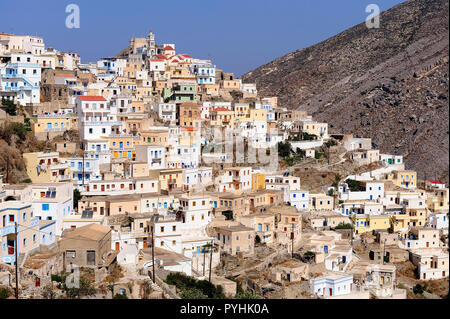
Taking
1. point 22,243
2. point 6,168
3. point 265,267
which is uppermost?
point 6,168

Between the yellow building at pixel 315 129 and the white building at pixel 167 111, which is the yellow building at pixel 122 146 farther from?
the yellow building at pixel 315 129

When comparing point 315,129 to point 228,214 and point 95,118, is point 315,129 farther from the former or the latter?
point 228,214

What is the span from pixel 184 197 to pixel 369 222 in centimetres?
764

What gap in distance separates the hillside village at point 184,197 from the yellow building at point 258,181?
89 mm

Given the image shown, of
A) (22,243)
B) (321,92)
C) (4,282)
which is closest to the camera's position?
(4,282)

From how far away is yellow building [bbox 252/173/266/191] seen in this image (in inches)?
977

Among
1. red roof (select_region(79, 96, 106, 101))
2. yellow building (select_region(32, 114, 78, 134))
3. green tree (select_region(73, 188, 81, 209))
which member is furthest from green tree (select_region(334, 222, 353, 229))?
yellow building (select_region(32, 114, 78, 134))

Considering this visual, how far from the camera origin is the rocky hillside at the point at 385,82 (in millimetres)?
41469

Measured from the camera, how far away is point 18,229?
51.8 ft

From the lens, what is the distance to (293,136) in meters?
31.0

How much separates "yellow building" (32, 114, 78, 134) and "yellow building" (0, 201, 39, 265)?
25.0ft

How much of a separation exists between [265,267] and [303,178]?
8.83 meters

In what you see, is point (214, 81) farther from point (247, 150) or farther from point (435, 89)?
point (435, 89)

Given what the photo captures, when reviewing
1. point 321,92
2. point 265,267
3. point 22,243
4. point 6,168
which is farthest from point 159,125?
point 321,92
